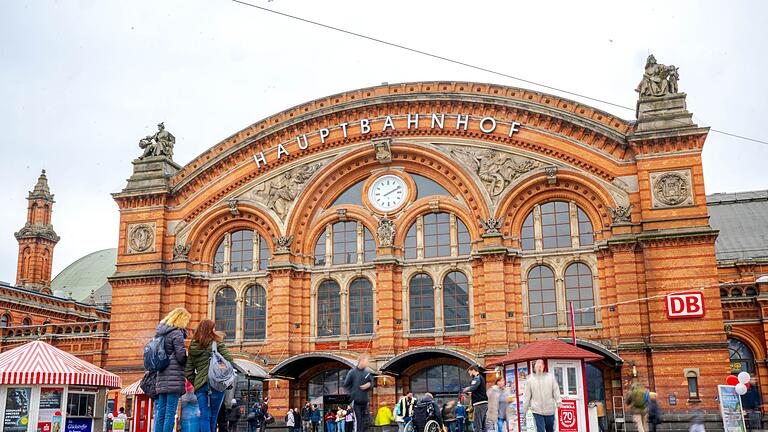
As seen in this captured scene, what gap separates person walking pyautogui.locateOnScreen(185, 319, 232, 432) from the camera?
11.5 metres

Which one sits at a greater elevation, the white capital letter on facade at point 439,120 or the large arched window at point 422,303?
the white capital letter on facade at point 439,120

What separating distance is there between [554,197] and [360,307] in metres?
9.85

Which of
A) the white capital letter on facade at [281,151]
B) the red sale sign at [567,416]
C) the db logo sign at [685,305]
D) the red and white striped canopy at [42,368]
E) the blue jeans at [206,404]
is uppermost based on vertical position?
the white capital letter on facade at [281,151]

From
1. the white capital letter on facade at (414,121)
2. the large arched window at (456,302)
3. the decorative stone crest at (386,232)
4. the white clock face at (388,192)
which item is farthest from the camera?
the white clock face at (388,192)

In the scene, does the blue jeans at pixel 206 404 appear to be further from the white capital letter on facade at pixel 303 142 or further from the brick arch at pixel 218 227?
the white capital letter on facade at pixel 303 142

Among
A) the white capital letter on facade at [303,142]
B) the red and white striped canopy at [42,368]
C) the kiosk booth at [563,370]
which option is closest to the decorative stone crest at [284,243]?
the white capital letter on facade at [303,142]

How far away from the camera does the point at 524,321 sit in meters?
32.4

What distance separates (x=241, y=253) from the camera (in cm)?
3769

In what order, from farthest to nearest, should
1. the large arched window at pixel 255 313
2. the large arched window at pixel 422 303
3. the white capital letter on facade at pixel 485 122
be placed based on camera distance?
the large arched window at pixel 255 313
the white capital letter on facade at pixel 485 122
the large arched window at pixel 422 303

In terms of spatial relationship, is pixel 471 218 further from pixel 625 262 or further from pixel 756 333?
pixel 756 333

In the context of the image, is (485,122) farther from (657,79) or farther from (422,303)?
(422,303)

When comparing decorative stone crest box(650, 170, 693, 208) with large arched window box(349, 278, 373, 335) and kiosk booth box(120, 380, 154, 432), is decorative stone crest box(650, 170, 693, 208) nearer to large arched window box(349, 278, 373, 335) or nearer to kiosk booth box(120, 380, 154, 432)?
large arched window box(349, 278, 373, 335)

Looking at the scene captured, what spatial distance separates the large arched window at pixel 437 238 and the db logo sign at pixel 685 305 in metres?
8.73

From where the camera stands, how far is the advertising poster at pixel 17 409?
18781 mm
